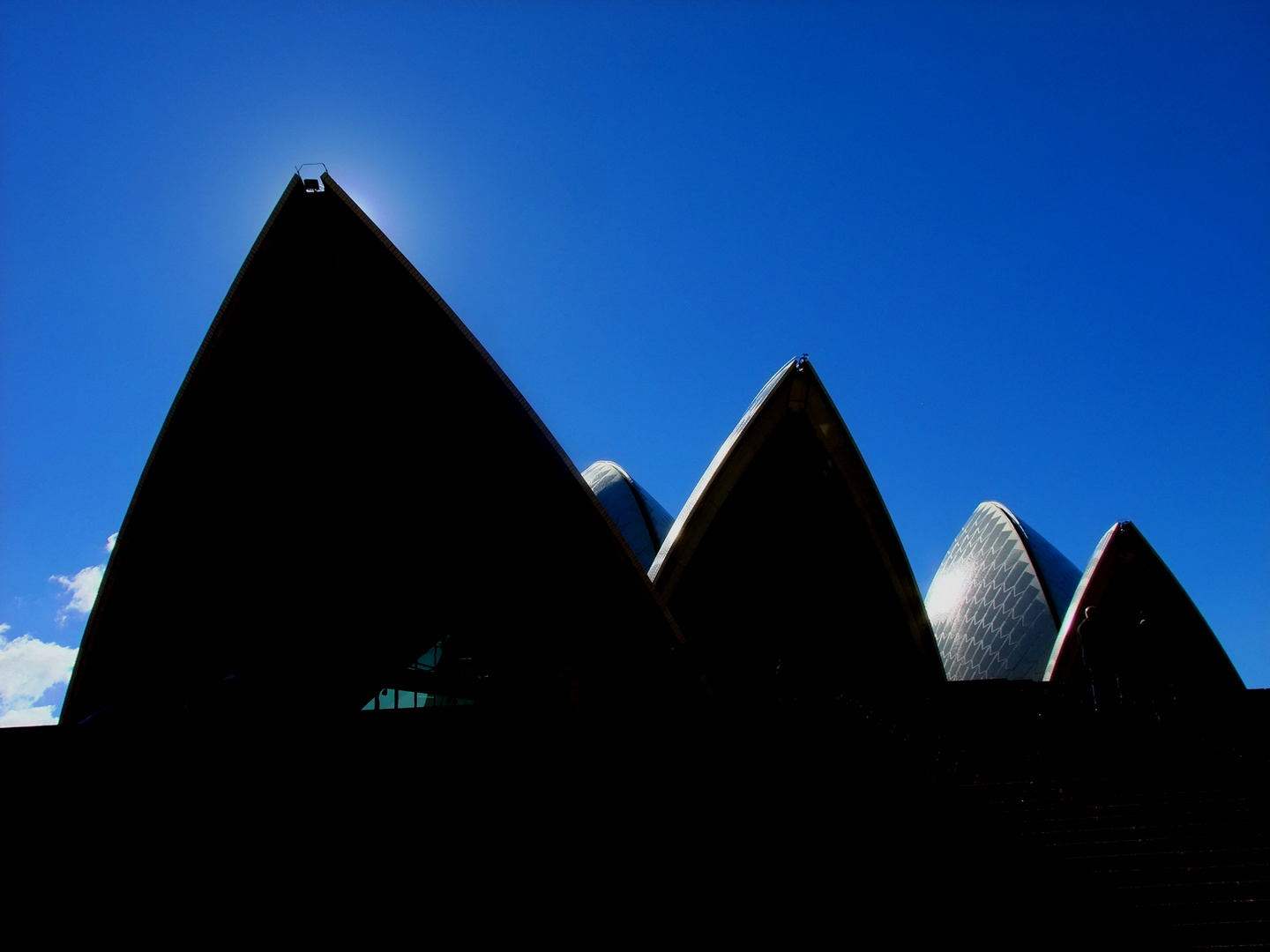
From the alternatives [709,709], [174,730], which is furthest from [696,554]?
[174,730]

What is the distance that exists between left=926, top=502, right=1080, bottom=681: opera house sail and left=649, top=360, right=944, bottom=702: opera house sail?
534cm

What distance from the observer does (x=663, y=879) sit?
5184mm

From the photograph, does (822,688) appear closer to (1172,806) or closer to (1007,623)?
(1172,806)

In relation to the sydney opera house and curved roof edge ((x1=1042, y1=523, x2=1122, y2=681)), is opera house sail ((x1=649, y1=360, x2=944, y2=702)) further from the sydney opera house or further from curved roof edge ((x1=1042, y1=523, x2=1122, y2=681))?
curved roof edge ((x1=1042, y1=523, x2=1122, y2=681))

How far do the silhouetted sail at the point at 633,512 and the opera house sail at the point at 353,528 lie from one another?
5.76m

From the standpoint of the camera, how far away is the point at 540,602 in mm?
13258

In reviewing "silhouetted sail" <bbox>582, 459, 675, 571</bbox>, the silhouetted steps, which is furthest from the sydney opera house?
"silhouetted sail" <bbox>582, 459, 675, 571</bbox>

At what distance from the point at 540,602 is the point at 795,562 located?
476cm

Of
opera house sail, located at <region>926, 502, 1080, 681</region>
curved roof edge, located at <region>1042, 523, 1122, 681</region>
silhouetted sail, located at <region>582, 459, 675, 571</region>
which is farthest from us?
silhouetted sail, located at <region>582, 459, 675, 571</region>

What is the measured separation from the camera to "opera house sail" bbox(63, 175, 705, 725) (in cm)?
1080

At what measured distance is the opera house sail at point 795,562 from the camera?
42.7ft

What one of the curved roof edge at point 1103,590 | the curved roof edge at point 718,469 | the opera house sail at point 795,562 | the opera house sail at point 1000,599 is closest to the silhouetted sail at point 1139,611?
the curved roof edge at point 1103,590

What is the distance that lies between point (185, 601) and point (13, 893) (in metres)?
8.71

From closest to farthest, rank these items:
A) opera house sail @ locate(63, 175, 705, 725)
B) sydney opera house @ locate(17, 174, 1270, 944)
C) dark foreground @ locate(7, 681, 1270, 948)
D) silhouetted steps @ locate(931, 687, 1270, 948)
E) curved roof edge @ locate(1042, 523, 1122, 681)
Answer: dark foreground @ locate(7, 681, 1270, 948), silhouetted steps @ locate(931, 687, 1270, 948), sydney opera house @ locate(17, 174, 1270, 944), opera house sail @ locate(63, 175, 705, 725), curved roof edge @ locate(1042, 523, 1122, 681)
